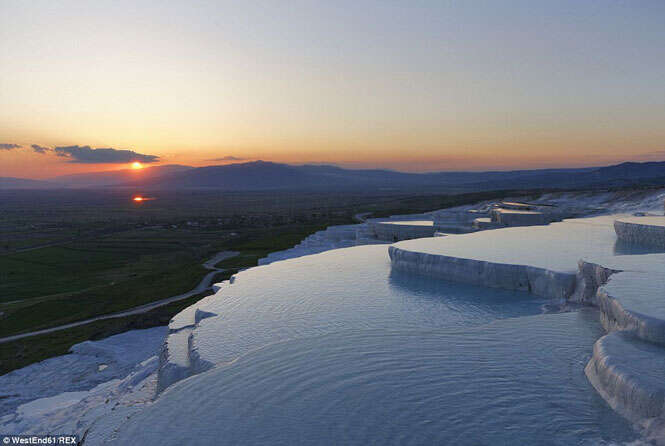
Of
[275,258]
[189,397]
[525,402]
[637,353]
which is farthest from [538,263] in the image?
[275,258]

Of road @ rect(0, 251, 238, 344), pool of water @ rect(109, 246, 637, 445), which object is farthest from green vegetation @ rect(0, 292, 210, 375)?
pool of water @ rect(109, 246, 637, 445)

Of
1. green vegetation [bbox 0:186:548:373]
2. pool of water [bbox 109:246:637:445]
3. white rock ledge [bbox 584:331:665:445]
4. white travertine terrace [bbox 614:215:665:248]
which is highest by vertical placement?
white travertine terrace [bbox 614:215:665:248]

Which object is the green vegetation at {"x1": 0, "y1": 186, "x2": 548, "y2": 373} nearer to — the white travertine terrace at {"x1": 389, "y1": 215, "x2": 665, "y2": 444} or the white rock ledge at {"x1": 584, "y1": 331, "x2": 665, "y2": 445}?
the white travertine terrace at {"x1": 389, "y1": 215, "x2": 665, "y2": 444}

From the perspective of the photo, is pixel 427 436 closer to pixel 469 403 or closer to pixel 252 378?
pixel 469 403

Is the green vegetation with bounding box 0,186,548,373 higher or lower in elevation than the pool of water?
lower

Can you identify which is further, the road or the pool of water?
the road

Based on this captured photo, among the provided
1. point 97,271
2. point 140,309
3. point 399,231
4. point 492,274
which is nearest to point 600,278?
point 492,274

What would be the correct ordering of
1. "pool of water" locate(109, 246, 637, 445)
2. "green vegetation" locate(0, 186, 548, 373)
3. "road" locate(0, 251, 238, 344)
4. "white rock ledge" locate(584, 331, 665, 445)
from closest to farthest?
"white rock ledge" locate(584, 331, 665, 445) < "pool of water" locate(109, 246, 637, 445) < "green vegetation" locate(0, 186, 548, 373) < "road" locate(0, 251, 238, 344)

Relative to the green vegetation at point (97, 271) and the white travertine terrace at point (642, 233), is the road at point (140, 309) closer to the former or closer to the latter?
the green vegetation at point (97, 271)

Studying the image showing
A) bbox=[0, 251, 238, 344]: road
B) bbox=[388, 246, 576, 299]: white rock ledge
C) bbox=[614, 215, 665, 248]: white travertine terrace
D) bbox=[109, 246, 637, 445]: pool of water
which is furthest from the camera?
bbox=[0, 251, 238, 344]: road
